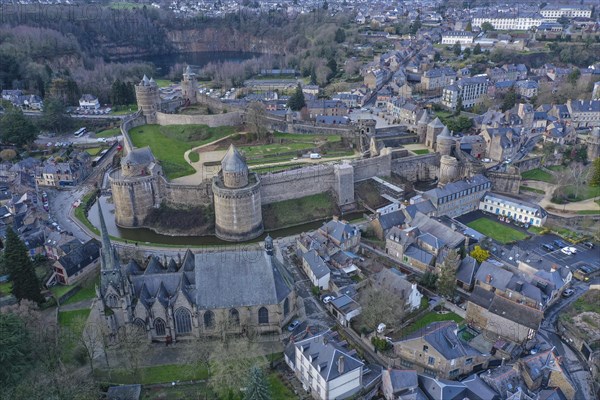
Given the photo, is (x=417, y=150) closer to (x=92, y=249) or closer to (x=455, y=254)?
(x=455, y=254)

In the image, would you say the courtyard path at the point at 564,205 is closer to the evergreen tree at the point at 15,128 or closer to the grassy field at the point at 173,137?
the grassy field at the point at 173,137

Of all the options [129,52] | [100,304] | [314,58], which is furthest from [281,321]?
[129,52]

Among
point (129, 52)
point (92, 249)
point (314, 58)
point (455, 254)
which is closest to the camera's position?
point (455, 254)

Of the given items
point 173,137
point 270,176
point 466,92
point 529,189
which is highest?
point 466,92

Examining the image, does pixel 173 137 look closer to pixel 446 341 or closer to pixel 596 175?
pixel 446 341

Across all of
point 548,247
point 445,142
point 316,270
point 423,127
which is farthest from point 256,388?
point 423,127

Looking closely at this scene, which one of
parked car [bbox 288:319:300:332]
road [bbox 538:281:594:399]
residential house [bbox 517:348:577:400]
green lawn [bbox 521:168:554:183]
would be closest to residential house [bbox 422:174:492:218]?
green lawn [bbox 521:168:554:183]

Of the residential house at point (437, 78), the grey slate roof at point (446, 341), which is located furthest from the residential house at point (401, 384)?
the residential house at point (437, 78)
